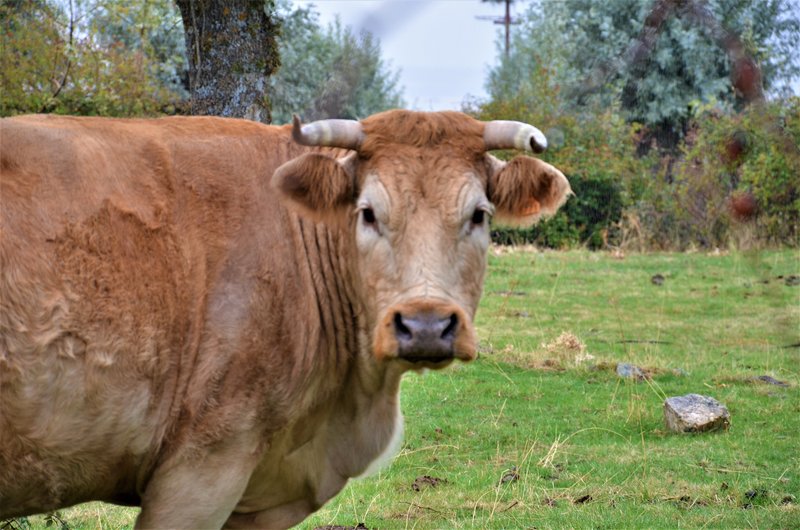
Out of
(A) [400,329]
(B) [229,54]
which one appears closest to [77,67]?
(B) [229,54]

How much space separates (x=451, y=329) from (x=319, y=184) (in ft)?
3.20

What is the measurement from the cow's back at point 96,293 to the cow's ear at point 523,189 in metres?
1.18

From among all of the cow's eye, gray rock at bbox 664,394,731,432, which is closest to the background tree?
the cow's eye

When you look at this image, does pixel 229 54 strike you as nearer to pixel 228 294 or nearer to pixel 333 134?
pixel 333 134

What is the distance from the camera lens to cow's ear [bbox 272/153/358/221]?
4.47 meters

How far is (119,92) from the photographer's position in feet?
68.4

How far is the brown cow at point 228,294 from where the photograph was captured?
3.82 meters

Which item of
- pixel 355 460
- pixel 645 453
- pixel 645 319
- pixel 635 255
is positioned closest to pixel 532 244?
pixel 635 255

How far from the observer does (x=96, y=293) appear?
3.87 meters

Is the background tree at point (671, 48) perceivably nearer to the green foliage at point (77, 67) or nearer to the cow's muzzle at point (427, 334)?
the cow's muzzle at point (427, 334)

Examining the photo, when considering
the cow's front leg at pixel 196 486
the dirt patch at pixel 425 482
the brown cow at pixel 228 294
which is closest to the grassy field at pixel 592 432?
the dirt patch at pixel 425 482

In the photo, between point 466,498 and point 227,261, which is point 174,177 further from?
point 466,498

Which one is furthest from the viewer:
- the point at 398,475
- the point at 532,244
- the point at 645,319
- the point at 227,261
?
the point at 532,244

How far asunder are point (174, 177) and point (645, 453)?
4.89m
